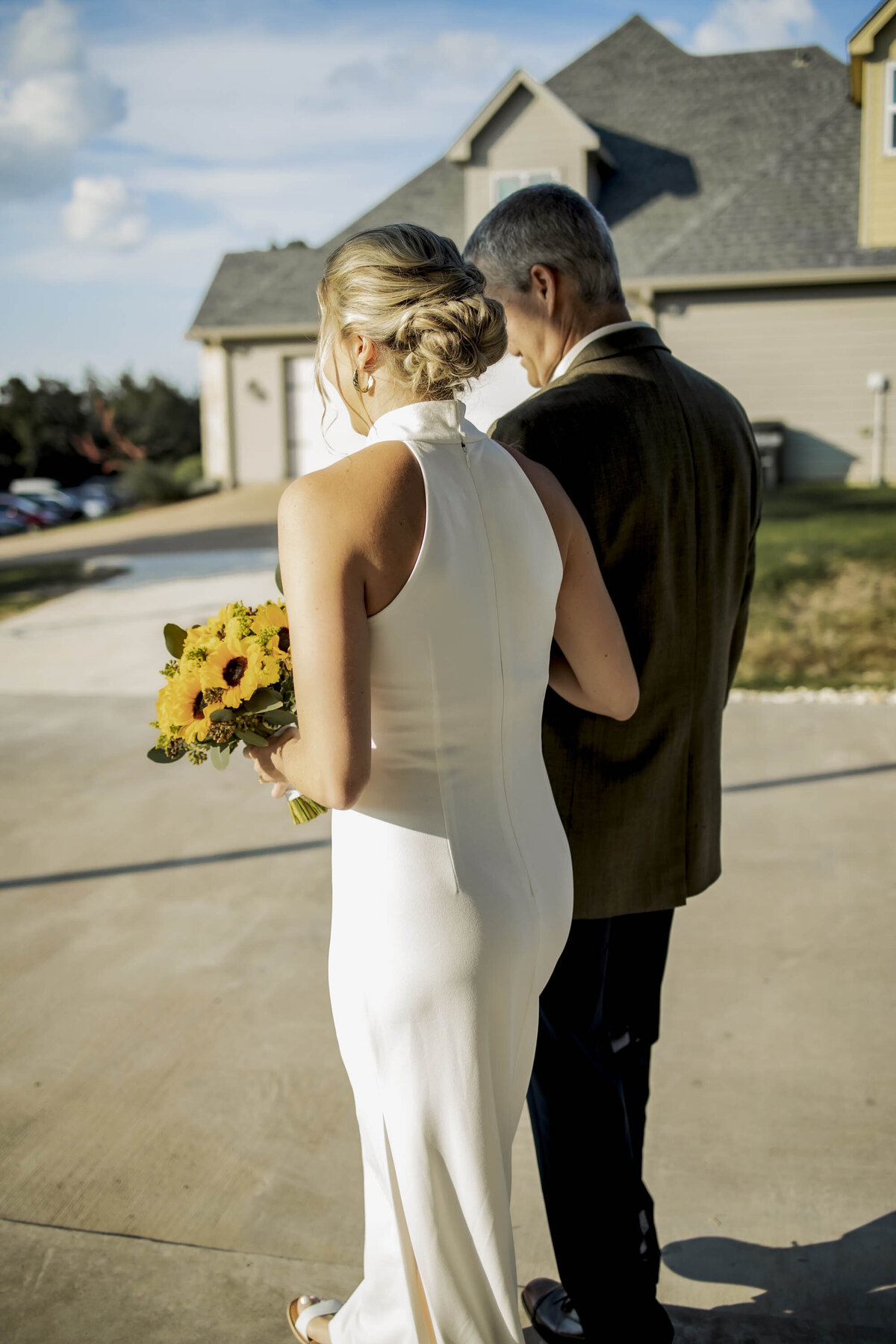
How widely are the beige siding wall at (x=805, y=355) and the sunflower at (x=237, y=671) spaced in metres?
14.8

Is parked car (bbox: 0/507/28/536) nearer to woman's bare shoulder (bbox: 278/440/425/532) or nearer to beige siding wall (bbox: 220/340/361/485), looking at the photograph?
beige siding wall (bbox: 220/340/361/485)

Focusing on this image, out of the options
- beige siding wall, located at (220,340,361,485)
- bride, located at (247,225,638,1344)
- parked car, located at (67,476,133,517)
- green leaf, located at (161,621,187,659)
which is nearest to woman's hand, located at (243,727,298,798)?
bride, located at (247,225,638,1344)

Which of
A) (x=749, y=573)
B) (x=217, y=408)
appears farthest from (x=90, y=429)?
(x=749, y=573)

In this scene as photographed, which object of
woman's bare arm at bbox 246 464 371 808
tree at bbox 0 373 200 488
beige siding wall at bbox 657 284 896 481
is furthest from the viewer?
tree at bbox 0 373 200 488

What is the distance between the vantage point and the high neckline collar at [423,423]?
143 cm

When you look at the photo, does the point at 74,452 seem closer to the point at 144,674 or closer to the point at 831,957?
the point at 144,674

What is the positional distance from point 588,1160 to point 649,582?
100 centimetres

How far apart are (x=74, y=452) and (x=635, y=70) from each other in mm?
30420

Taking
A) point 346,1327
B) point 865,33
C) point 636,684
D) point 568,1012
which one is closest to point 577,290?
point 636,684

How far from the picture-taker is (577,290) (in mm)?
1863

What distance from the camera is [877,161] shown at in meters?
A: 14.4

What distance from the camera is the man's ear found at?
184 centimetres

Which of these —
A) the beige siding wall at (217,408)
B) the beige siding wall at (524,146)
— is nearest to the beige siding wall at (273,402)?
the beige siding wall at (217,408)

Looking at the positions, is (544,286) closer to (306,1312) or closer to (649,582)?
(649,582)
